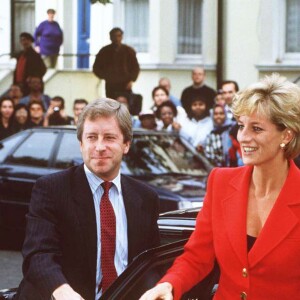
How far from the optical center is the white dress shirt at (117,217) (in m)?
4.27

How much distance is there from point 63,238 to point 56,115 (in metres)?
12.0

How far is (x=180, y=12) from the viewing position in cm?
2077

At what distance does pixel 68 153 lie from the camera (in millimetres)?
12000

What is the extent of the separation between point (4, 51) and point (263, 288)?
19.0 meters

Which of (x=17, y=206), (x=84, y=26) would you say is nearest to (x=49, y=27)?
(x=84, y=26)

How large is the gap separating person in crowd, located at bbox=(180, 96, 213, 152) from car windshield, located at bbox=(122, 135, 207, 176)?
158 centimetres

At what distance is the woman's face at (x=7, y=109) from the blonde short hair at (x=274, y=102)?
11652 mm

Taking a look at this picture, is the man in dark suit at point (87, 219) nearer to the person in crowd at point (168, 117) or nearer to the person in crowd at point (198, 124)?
the person in crowd at point (198, 124)

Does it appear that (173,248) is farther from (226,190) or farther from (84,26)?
(84,26)

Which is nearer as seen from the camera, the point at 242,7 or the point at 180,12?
the point at 242,7

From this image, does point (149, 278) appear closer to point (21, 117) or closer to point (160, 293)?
point (160, 293)

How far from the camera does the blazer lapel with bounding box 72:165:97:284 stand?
4.20m

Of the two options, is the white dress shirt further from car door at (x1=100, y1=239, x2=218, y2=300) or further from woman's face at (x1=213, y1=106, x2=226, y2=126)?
woman's face at (x1=213, y1=106, x2=226, y2=126)

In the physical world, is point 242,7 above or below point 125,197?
above
